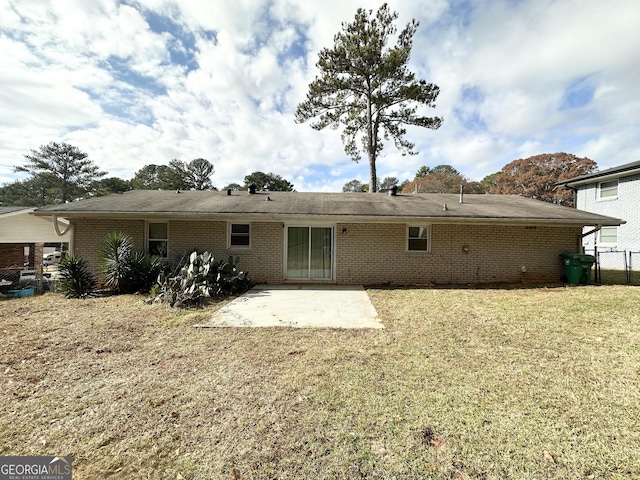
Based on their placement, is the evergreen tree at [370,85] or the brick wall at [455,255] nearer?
the brick wall at [455,255]

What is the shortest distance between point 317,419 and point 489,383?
221 cm

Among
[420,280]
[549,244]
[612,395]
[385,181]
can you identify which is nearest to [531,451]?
[612,395]

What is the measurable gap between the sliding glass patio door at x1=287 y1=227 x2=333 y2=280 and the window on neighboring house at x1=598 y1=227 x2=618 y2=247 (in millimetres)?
16445

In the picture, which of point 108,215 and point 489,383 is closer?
point 489,383

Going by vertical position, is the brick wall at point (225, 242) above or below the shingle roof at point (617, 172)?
below

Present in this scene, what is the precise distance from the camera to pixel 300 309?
6.58 metres

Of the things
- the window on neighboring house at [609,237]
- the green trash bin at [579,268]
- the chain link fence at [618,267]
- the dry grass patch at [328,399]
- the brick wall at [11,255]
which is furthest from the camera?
the window on neighboring house at [609,237]

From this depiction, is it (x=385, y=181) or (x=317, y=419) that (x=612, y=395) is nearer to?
(x=317, y=419)

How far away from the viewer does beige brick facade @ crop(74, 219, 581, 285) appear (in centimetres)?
952

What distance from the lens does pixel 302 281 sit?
31.6 feet

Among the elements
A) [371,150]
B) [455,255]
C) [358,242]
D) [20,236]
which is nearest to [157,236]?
[358,242]

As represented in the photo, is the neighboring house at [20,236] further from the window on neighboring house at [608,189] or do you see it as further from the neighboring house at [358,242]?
the window on neighboring house at [608,189]

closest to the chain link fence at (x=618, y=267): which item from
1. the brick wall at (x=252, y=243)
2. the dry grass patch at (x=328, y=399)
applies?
the dry grass patch at (x=328, y=399)

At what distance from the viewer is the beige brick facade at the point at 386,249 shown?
952 cm
